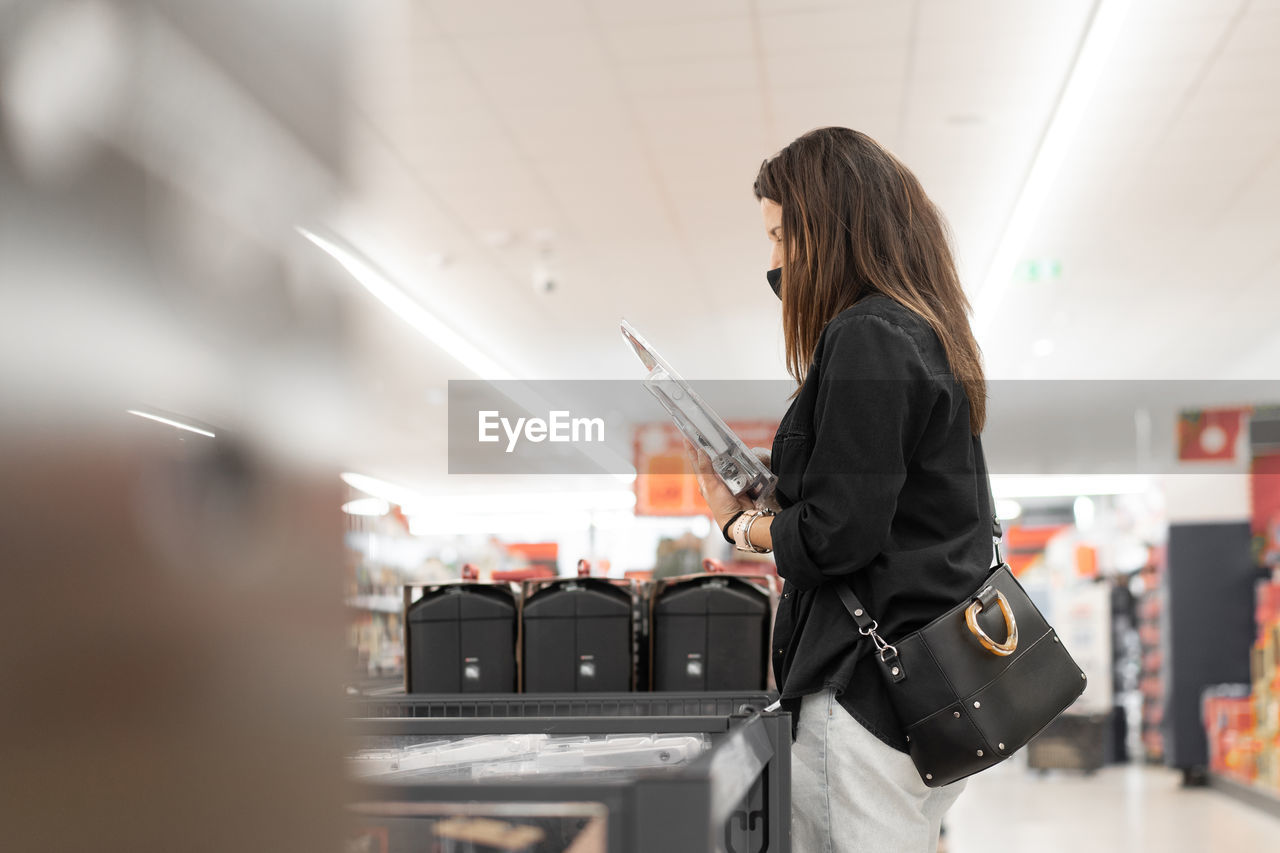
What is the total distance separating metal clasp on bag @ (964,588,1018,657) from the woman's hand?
39 cm

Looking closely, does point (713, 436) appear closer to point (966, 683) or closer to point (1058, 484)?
point (966, 683)

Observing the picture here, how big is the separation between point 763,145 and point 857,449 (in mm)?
4396

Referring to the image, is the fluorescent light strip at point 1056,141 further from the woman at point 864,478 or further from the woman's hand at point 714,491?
the woman's hand at point 714,491

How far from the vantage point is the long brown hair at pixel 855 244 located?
1.58 metres

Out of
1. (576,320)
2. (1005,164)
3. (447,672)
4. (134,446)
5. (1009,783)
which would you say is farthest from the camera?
(1009,783)

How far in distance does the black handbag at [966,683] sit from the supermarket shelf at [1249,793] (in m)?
7.36

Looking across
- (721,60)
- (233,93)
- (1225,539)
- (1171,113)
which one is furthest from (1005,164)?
(233,93)

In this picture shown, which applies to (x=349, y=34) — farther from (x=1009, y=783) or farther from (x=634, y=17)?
(x=1009, y=783)

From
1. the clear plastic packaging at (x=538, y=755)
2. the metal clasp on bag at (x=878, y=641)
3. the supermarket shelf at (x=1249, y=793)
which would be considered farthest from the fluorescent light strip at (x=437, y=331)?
the supermarket shelf at (x=1249, y=793)

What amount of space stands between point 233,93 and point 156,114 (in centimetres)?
4

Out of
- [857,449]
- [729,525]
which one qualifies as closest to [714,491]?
[729,525]

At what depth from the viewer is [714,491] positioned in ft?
5.72

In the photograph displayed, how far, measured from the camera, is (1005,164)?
5.96m

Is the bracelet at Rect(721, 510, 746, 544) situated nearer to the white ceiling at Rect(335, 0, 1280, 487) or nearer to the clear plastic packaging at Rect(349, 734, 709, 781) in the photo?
the clear plastic packaging at Rect(349, 734, 709, 781)
